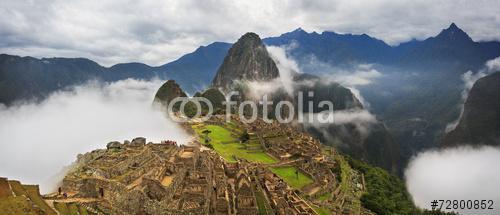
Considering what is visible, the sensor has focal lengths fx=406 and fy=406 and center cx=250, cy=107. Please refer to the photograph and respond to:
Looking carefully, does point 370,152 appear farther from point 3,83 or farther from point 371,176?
point 3,83

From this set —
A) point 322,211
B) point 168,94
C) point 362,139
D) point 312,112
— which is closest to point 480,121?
point 362,139

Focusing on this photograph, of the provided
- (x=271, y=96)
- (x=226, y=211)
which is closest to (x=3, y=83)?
(x=271, y=96)

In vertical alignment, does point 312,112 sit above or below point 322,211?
above

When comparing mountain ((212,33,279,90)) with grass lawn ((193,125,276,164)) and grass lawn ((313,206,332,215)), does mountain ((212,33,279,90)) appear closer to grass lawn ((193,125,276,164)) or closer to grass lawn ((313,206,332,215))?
grass lawn ((193,125,276,164))

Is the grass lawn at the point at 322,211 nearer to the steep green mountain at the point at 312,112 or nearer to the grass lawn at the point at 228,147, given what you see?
the grass lawn at the point at 228,147

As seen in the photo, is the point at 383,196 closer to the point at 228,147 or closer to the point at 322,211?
the point at 322,211

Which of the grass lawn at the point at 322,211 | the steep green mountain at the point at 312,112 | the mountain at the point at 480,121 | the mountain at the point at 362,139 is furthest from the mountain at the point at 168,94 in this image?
the mountain at the point at 480,121
